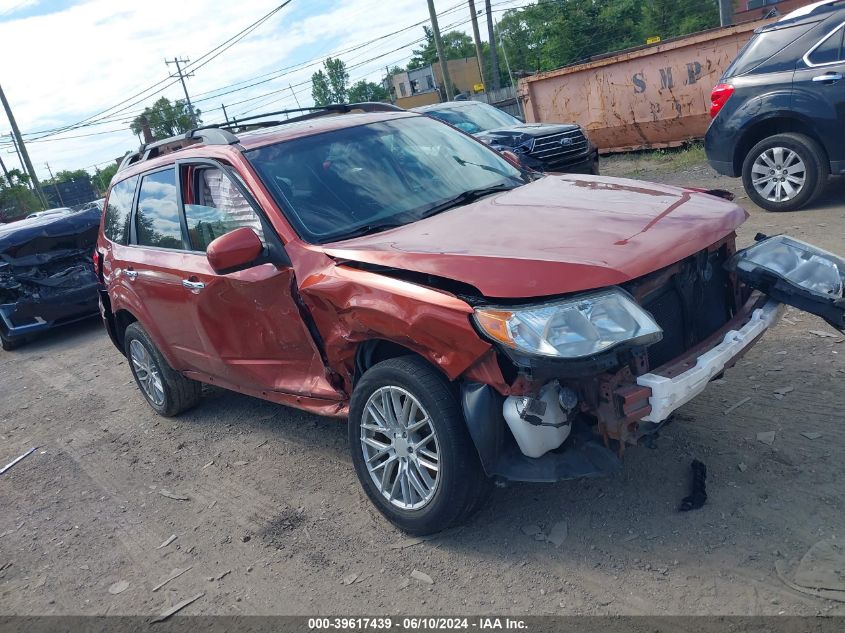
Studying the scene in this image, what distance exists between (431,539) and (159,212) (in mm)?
2976

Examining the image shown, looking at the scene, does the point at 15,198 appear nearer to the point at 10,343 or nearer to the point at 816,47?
the point at 10,343

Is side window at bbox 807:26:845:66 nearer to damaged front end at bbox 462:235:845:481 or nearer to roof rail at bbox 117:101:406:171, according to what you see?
roof rail at bbox 117:101:406:171

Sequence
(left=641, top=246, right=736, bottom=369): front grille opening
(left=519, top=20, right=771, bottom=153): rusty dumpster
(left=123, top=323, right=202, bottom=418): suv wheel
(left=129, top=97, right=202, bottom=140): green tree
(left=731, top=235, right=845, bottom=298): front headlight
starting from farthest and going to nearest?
(left=129, top=97, right=202, bottom=140): green tree
(left=519, top=20, right=771, bottom=153): rusty dumpster
(left=123, top=323, right=202, bottom=418): suv wheel
(left=731, top=235, right=845, bottom=298): front headlight
(left=641, top=246, right=736, bottom=369): front grille opening

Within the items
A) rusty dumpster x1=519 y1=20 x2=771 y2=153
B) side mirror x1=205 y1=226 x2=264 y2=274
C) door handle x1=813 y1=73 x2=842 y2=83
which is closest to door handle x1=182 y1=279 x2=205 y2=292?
side mirror x1=205 y1=226 x2=264 y2=274

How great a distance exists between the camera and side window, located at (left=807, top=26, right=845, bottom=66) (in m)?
7.15

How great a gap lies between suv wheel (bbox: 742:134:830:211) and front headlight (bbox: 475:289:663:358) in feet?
19.0

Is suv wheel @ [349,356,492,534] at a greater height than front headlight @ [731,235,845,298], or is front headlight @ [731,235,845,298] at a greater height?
front headlight @ [731,235,845,298]

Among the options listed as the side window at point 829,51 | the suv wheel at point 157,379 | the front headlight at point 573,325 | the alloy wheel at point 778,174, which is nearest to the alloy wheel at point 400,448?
the front headlight at point 573,325

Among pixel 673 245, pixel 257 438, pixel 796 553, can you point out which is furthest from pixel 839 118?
Result: pixel 257 438

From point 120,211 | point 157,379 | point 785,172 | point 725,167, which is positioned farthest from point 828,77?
point 157,379

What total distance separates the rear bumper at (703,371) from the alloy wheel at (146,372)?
4.09m

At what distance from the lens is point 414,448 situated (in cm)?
334

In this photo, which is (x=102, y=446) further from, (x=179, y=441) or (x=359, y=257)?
(x=359, y=257)

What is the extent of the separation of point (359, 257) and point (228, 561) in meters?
1.64
